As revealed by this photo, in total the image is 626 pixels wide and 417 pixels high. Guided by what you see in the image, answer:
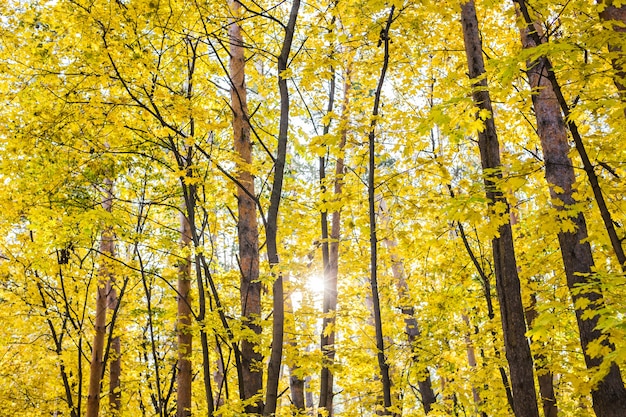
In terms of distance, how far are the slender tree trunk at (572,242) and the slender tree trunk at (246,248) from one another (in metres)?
3.22

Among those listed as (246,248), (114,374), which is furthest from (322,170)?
(114,374)

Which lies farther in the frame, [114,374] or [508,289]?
[114,374]

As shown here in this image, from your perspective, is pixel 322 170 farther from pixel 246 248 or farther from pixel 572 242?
pixel 572 242

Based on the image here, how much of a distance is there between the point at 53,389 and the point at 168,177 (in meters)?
5.66

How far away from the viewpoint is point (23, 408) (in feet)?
32.4

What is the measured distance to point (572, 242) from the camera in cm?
511

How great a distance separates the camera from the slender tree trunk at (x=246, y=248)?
507 cm

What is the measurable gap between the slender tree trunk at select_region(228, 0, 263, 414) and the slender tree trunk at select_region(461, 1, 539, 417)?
231 cm

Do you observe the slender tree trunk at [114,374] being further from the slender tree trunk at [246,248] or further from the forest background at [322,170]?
the slender tree trunk at [246,248]

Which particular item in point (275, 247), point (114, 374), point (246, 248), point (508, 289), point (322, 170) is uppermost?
point (322, 170)

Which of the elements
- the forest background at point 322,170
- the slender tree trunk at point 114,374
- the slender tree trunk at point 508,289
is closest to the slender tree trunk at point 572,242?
the forest background at point 322,170

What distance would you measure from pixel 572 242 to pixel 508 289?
142 cm

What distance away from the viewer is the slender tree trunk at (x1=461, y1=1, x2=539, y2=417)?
13.1 feet

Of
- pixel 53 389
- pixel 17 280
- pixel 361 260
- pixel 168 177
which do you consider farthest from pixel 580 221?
pixel 53 389
